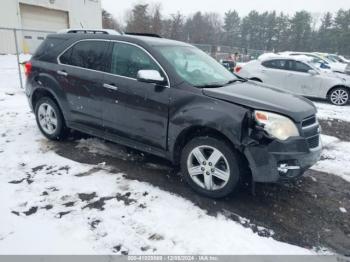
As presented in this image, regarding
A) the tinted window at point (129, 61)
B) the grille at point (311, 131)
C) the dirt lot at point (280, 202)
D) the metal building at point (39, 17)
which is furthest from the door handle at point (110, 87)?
the metal building at point (39, 17)

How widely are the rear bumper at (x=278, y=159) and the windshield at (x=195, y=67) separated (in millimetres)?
1131

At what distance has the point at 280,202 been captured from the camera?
12.1ft

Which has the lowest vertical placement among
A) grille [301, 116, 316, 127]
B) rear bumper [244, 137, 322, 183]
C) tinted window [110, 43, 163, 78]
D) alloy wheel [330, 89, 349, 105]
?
alloy wheel [330, 89, 349, 105]

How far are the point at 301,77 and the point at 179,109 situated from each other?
821 cm

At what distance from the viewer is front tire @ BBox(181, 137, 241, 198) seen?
11.1 ft

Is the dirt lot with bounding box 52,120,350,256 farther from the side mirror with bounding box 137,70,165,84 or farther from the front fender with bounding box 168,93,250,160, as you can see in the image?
the side mirror with bounding box 137,70,165,84

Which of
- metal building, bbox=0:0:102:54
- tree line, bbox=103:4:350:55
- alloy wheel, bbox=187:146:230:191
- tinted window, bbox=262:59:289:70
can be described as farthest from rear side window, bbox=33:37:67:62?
tree line, bbox=103:4:350:55

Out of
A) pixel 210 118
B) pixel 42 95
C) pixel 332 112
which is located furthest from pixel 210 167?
pixel 332 112

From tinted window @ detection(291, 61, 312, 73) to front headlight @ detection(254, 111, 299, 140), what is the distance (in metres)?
8.18

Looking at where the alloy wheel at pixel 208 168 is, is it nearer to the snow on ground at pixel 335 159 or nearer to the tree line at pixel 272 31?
the snow on ground at pixel 335 159

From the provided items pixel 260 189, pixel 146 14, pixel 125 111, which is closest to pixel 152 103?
pixel 125 111

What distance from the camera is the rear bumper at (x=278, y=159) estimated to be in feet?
10.4

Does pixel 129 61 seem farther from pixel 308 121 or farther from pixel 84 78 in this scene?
pixel 308 121

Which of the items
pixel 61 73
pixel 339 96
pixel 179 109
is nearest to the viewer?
pixel 179 109
